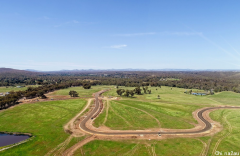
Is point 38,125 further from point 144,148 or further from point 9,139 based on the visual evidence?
point 144,148

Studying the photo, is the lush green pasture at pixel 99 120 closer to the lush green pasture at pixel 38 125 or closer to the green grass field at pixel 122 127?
the green grass field at pixel 122 127

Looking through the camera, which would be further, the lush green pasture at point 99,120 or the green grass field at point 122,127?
Result: the lush green pasture at point 99,120

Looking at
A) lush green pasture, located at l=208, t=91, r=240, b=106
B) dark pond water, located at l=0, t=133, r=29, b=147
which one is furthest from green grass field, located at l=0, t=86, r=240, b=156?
lush green pasture, located at l=208, t=91, r=240, b=106

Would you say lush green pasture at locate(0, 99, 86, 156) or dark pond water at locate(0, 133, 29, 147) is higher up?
lush green pasture at locate(0, 99, 86, 156)

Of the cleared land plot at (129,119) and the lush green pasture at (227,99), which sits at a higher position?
the lush green pasture at (227,99)

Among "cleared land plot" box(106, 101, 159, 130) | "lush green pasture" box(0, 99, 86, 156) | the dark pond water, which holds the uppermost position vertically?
"cleared land plot" box(106, 101, 159, 130)

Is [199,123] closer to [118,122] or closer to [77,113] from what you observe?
[118,122]

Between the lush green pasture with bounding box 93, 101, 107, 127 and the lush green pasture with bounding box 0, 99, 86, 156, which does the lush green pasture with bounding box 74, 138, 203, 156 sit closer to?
the lush green pasture with bounding box 0, 99, 86, 156

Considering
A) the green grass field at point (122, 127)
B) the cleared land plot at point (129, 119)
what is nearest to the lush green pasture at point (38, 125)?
the green grass field at point (122, 127)
